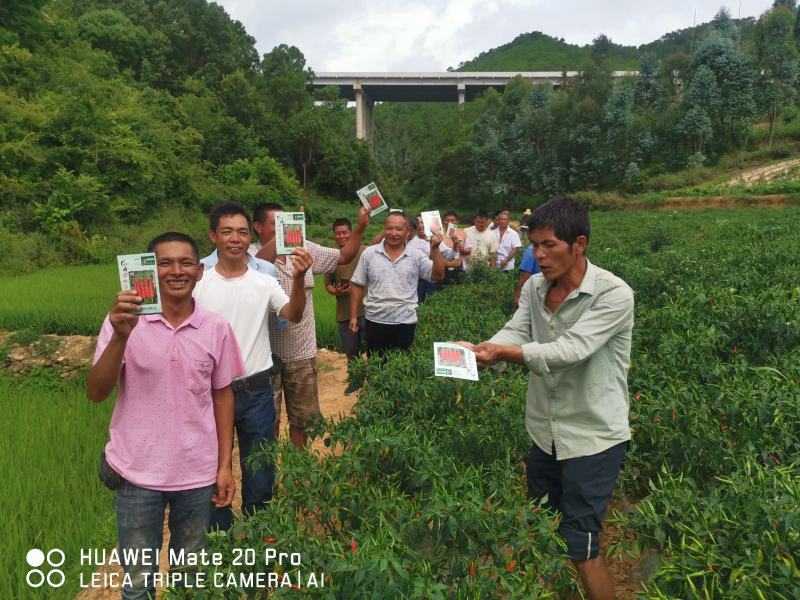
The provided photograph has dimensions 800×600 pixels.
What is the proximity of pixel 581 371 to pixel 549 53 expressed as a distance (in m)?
122

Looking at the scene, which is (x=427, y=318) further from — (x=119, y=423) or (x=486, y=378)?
(x=119, y=423)

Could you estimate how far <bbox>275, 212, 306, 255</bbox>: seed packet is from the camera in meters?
3.50

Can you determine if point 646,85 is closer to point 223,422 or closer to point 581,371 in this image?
point 581,371

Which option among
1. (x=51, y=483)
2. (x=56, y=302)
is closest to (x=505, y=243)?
(x=51, y=483)

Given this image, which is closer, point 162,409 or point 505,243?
point 162,409

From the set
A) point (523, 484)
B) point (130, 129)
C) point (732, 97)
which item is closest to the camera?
point (523, 484)

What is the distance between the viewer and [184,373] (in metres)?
2.38

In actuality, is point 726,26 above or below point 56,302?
above

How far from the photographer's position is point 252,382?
3201 mm

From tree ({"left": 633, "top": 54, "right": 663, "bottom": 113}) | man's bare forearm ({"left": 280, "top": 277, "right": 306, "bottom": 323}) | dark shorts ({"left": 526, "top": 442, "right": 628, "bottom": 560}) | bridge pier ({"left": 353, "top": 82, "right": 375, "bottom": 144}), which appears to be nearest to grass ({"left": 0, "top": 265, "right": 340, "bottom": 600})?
man's bare forearm ({"left": 280, "top": 277, "right": 306, "bottom": 323})

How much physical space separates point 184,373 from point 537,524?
1614mm

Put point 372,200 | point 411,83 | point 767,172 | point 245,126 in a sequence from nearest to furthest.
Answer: point 372,200
point 767,172
point 245,126
point 411,83

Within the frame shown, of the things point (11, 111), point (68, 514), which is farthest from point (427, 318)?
point (11, 111)

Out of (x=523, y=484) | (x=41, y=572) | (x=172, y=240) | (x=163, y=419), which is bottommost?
(x=41, y=572)
